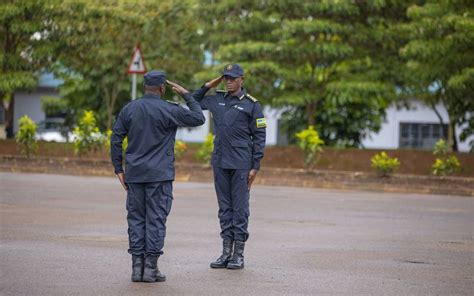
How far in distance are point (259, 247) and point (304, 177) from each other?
524 inches

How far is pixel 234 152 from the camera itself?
1080 cm

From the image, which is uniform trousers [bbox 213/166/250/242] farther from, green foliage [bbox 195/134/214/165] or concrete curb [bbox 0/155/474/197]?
green foliage [bbox 195/134/214/165]

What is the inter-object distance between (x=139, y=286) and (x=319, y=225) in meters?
6.24

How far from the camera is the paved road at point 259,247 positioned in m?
9.66

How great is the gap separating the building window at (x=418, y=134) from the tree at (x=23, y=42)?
82.2 ft

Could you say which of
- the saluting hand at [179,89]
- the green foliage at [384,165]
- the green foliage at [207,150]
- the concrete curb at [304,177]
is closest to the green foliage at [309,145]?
the concrete curb at [304,177]

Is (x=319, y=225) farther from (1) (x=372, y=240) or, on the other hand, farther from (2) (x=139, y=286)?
(2) (x=139, y=286)

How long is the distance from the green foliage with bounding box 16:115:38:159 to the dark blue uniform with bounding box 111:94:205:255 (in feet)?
58.3

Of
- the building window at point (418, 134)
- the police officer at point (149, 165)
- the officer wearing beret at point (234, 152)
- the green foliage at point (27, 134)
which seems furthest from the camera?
the building window at point (418, 134)

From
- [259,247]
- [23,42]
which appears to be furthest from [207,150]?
[259,247]

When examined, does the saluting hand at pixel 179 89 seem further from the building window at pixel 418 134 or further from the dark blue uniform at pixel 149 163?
the building window at pixel 418 134

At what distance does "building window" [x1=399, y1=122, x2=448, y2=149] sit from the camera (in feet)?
175

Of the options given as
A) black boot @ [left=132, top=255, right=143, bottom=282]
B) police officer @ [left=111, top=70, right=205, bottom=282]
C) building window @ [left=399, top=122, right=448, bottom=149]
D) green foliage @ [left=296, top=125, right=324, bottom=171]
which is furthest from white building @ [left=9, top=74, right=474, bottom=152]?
black boot @ [left=132, top=255, right=143, bottom=282]

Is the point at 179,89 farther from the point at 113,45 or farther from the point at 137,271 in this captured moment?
the point at 113,45
